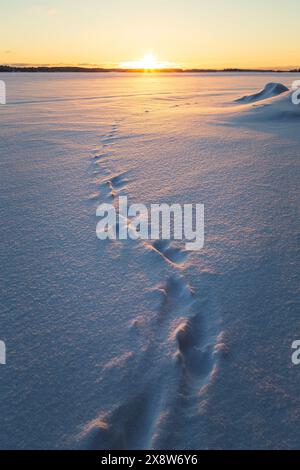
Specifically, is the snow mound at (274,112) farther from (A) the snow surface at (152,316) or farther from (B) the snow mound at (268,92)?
(A) the snow surface at (152,316)

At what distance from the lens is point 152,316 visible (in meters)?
1.15

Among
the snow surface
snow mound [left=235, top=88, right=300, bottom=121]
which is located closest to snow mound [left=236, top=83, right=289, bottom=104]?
snow mound [left=235, top=88, right=300, bottom=121]

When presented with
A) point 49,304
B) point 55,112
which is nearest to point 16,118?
point 55,112

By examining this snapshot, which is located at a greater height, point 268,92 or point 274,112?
point 268,92

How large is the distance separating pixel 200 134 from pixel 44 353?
289 cm

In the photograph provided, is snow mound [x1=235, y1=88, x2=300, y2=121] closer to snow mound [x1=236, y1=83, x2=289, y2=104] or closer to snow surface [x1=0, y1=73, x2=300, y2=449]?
snow mound [x1=236, y1=83, x2=289, y2=104]

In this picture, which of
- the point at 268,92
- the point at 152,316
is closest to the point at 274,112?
the point at 268,92

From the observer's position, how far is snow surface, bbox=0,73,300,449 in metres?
0.83

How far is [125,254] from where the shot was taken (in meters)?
1.52

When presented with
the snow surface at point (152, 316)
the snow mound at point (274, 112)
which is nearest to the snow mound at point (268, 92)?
the snow mound at point (274, 112)

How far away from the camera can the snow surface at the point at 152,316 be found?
83 cm

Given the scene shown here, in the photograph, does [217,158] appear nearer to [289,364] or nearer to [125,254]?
[125,254]

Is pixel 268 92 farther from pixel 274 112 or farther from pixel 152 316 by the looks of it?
pixel 152 316
